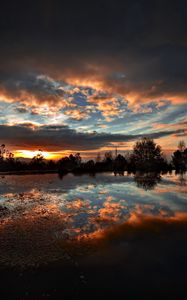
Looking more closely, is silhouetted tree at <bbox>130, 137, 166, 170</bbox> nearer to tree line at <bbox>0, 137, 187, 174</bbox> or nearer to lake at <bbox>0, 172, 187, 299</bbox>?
tree line at <bbox>0, 137, 187, 174</bbox>

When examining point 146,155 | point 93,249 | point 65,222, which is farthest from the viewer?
point 146,155

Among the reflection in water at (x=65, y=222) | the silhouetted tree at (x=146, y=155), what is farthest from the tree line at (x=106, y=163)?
the reflection in water at (x=65, y=222)

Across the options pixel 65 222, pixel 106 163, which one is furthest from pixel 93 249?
pixel 106 163

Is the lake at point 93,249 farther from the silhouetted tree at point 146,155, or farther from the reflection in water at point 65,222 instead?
the silhouetted tree at point 146,155

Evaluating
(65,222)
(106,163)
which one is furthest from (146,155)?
(65,222)

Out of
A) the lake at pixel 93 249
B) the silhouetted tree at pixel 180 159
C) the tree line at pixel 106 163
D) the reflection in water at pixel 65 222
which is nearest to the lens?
the lake at pixel 93 249

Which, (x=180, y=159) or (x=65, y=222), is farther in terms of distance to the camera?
(x=180, y=159)

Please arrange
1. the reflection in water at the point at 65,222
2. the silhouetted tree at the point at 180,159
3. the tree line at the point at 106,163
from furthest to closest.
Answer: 1. the silhouetted tree at the point at 180,159
2. the tree line at the point at 106,163
3. the reflection in water at the point at 65,222

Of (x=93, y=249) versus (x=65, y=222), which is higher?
(x=65, y=222)

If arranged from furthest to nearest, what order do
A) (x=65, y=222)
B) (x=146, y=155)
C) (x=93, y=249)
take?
(x=146, y=155), (x=65, y=222), (x=93, y=249)

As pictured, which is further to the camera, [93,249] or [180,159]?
[180,159]

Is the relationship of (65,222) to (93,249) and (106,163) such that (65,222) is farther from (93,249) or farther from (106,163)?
(106,163)

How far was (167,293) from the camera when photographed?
795 cm

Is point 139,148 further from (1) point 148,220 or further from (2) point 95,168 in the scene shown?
(1) point 148,220
